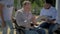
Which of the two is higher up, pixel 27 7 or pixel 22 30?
pixel 27 7

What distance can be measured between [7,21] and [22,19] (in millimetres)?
261

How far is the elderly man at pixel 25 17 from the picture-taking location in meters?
2.49

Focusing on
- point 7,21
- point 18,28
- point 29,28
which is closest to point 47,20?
point 29,28

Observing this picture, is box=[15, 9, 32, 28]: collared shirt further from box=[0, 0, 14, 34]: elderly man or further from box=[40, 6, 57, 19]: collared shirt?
box=[40, 6, 57, 19]: collared shirt

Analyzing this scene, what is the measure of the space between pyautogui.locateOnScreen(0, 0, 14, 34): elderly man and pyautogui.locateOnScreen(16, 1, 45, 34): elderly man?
0.14 meters

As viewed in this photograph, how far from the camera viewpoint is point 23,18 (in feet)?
8.33

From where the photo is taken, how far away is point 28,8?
2.49 metres

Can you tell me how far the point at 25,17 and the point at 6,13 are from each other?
0.33 metres

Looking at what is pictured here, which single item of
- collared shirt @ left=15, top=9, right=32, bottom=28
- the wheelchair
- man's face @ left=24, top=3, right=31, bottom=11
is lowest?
the wheelchair

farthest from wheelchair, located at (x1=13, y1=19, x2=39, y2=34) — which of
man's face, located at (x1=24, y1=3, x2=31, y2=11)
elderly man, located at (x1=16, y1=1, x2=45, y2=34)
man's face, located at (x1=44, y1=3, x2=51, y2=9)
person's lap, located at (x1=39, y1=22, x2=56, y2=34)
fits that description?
man's face, located at (x1=44, y1=3, x2=51, y2=9)

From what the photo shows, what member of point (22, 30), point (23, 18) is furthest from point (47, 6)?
point (22, 30)

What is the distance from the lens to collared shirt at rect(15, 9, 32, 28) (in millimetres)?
2518

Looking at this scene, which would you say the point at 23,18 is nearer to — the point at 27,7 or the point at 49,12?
the point at 27,7

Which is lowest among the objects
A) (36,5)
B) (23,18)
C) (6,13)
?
(23,18)
